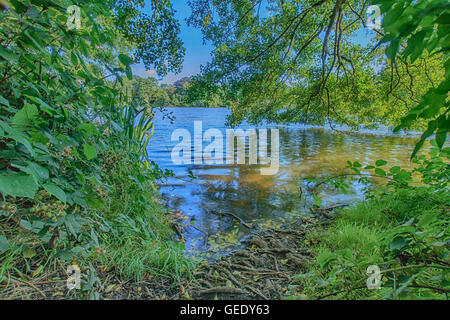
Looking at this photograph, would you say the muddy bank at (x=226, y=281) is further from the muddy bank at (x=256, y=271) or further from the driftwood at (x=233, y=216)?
the driftwood at (x=233, y=216)

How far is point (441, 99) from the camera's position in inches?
21.9

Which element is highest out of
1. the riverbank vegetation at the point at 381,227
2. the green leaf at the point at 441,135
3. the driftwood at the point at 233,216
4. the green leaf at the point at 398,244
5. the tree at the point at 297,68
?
the tree at the point at 297,68

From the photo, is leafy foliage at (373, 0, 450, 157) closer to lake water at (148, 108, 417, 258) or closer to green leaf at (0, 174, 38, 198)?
green leaf at (0, 174, 38, 198)

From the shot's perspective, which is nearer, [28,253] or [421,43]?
[421,43]

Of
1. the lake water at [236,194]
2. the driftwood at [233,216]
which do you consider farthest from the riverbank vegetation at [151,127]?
the driftwood at [233,216]

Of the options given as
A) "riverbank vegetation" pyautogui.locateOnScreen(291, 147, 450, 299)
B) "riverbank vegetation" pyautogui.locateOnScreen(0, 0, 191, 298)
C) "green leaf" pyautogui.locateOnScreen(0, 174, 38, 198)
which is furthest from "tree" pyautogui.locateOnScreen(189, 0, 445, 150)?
"green leaf" pyautogui.locateOnScreen(0, 174, 38, 198)

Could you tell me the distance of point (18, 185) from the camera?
A: 667 mm

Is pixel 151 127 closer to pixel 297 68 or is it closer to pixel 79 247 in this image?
pixel 79 247

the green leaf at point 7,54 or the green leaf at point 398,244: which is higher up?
the green leaf at point 7,54

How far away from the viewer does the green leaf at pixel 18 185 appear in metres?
0.64

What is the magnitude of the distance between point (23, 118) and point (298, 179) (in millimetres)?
5055

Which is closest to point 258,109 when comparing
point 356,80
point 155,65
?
point 356,80

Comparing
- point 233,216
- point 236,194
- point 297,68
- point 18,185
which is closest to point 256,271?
point 233,216

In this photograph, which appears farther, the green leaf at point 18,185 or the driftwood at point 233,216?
the driftwood at point 233,216
